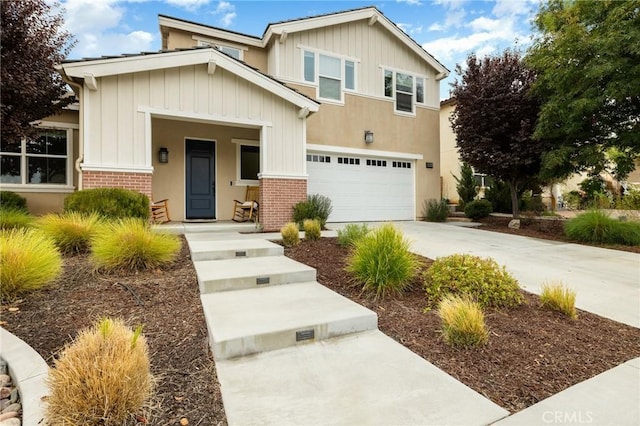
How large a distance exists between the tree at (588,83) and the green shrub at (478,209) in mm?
3737

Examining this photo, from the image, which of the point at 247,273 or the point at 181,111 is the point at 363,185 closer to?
the point at 181,111

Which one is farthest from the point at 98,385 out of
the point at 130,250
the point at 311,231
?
the point at 311,231

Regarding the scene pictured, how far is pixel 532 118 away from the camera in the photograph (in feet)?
34.7

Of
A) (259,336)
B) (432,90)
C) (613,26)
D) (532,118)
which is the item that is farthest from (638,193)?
(259,336)

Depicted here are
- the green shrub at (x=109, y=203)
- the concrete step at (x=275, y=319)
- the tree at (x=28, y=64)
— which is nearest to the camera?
the concrete step at (x=275, y=319)

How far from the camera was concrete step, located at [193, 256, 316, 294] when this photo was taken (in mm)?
4070

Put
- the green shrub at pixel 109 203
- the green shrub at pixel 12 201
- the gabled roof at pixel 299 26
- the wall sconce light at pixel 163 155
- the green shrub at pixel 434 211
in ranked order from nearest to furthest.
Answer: the green shrub at pixel 109 203 < the green shrub at pixel 12 201 < the wall sconce light at pixel 163 155 < the gabled roof at pixel 299 26 < the green shrub at pixel 434 211

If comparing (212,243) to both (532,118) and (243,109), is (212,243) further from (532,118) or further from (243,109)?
(532,118)

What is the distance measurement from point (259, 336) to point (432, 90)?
13.4 m

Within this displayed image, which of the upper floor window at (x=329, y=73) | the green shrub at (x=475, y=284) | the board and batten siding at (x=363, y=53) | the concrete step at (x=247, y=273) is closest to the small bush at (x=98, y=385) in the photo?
the concrete step at (x=247, y=273)

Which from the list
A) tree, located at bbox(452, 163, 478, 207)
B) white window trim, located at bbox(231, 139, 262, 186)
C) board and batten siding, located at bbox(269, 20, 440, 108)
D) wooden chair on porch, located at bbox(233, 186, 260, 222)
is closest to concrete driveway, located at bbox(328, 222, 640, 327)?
wooden chair on porch, located at bbox(233, 186, 260, 222)

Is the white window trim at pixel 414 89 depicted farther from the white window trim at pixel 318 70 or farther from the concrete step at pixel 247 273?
the concrete step at pixel 247 273

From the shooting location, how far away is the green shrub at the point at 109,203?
6.41 metres

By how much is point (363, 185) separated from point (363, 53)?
15.7 feet
